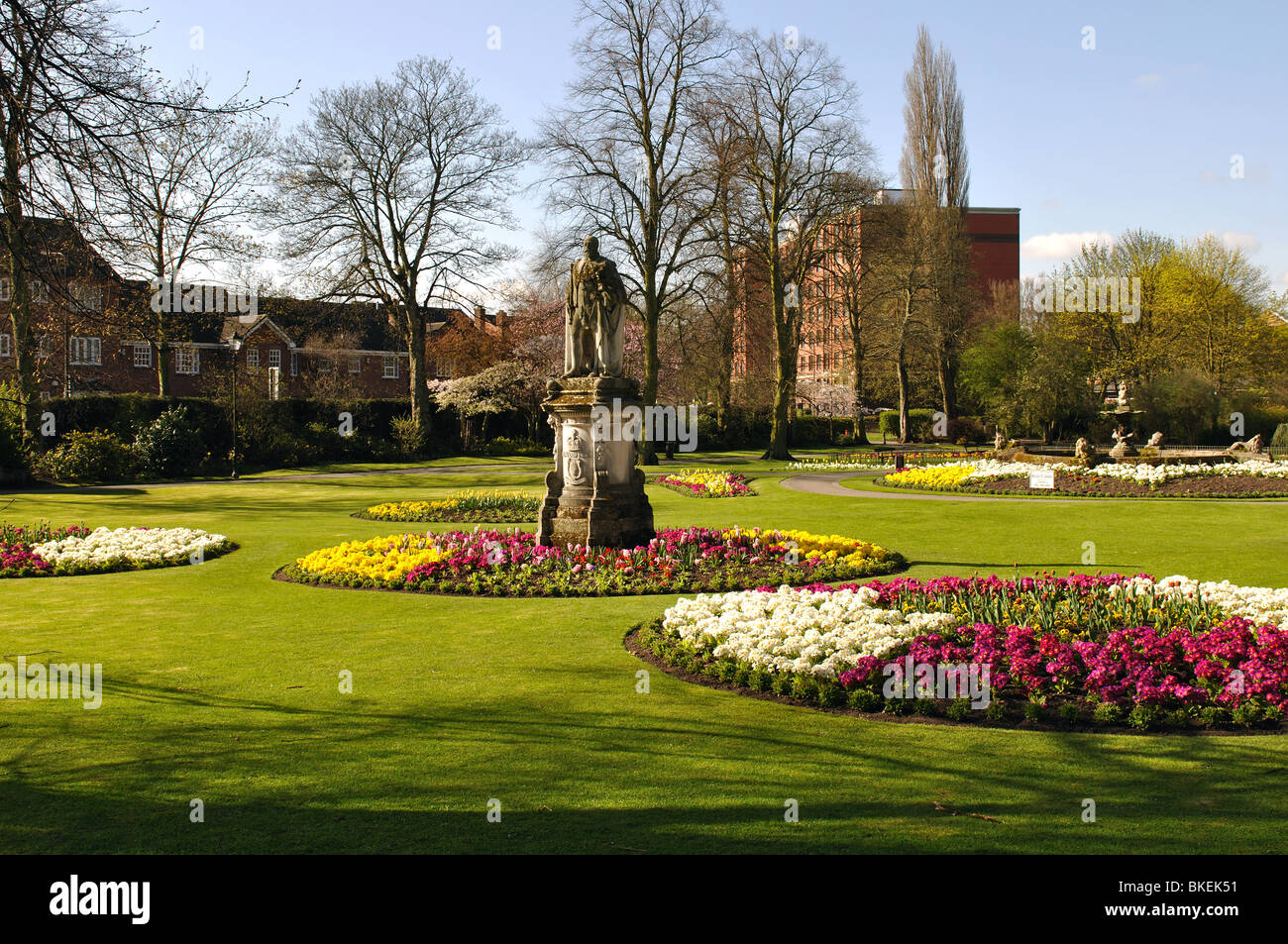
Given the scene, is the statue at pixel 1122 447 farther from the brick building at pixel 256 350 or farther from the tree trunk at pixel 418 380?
the tree trunk at pixel 418 380

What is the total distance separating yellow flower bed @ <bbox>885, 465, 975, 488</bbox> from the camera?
83.9 ft

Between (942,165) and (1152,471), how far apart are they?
40717 millimetres

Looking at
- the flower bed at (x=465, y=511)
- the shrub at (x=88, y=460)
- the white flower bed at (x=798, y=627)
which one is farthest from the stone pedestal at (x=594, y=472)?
the shrub at (x=88, y=460)

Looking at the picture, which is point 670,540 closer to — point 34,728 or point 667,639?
point 667,639

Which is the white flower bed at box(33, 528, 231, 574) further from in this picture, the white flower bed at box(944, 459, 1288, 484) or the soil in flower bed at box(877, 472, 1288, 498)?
the white flower bed at box(944, 459, 1288, 484)

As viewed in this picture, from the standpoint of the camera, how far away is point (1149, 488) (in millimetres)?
A: 22453

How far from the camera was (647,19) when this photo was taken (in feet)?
119

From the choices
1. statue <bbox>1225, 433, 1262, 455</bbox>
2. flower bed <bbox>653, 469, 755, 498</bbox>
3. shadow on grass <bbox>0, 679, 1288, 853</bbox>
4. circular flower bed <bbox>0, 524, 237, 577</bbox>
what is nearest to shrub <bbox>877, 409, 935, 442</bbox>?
statue <bbox>1225, 433, 1262, 455</bbox>

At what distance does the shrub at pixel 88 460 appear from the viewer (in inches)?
1089

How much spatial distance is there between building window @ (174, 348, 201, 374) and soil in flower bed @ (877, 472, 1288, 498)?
1759 inches

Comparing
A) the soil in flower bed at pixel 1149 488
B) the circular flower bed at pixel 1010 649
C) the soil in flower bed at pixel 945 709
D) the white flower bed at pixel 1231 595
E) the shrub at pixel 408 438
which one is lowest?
the soil in flower bed at pixel 945 709

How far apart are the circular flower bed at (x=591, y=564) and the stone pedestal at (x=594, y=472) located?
0.39 m

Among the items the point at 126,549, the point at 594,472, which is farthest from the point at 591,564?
the point at 126,549

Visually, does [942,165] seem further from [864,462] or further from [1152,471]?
[1152,471]
